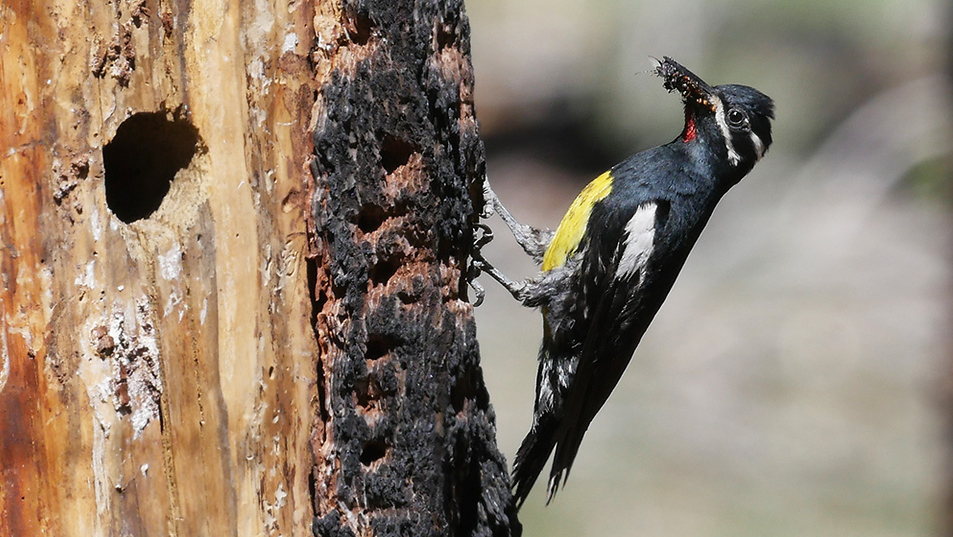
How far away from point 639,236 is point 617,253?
0.09 m

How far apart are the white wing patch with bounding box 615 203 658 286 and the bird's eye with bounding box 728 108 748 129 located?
449mm

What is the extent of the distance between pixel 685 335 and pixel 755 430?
1144 mm

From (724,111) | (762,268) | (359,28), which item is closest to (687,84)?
(724,111)

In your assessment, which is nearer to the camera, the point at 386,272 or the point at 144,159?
the point at 144,159

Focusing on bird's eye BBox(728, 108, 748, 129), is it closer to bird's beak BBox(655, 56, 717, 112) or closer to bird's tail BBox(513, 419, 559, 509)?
bird's beak BBox(655, 56, 717, 112)

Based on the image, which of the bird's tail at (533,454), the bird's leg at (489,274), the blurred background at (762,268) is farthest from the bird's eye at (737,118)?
the blurred background at (762,268)

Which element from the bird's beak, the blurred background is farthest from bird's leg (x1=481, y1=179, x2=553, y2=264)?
the blurred background

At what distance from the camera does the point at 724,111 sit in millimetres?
3691

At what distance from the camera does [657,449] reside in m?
7.62

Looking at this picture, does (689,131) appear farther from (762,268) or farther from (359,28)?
(762,268)

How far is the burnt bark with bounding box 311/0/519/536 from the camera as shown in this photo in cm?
223

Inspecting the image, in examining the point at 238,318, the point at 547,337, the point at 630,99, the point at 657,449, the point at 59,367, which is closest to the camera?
the point at 59,367

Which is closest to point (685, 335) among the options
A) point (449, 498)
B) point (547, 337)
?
point (547, 337)

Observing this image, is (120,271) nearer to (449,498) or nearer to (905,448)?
(449,498)
